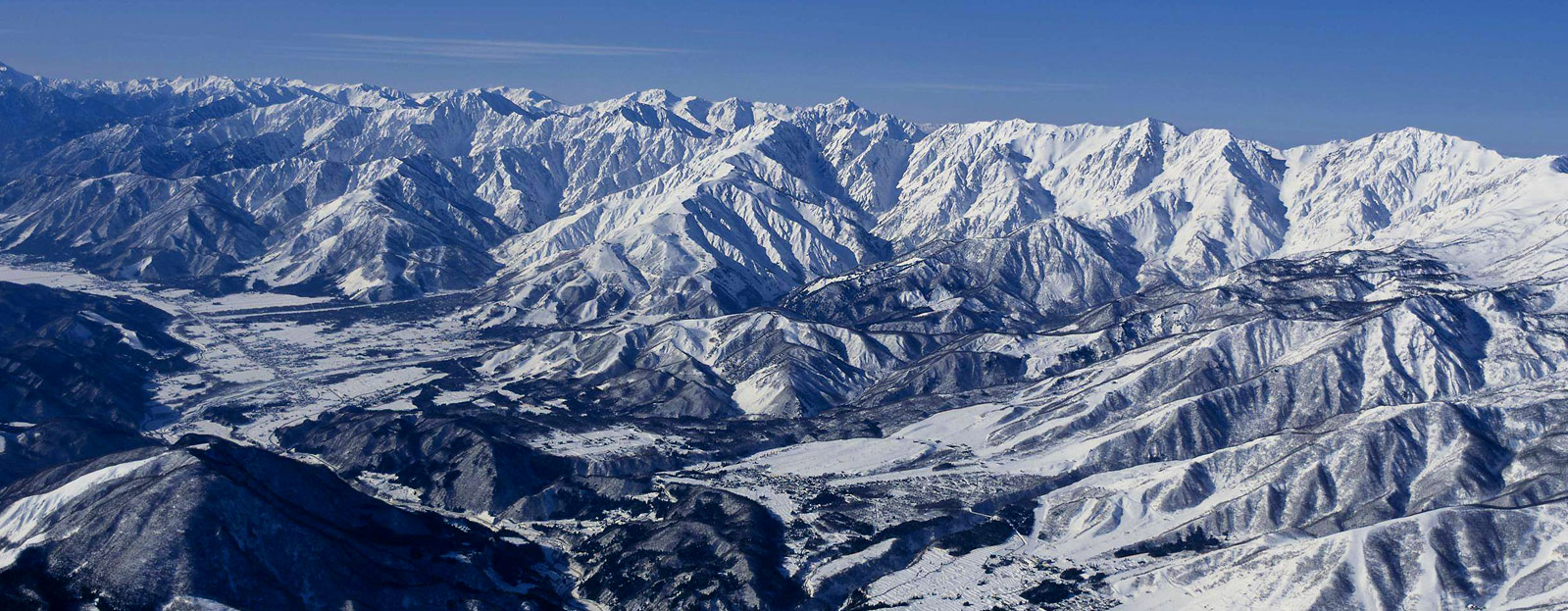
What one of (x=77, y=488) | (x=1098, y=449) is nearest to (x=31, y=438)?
(x=77, y=488)

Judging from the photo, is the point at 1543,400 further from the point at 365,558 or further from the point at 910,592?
the point at 365,558

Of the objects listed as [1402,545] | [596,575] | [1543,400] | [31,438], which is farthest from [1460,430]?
[31,438]

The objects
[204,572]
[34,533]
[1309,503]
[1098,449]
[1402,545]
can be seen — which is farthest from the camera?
[1098,449]

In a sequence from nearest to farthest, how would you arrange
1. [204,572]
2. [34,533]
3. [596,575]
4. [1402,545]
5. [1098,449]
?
[204,572]
[34,533]
[1402,545]
[596,575]
[1098,449]

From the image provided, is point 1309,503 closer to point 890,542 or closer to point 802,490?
point 890,542

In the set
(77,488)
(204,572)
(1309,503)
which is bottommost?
(204,572)

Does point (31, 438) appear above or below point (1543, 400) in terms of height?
below

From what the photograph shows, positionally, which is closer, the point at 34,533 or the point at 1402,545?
the point at 34,533

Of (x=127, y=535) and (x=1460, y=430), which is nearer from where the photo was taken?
(x=127, y=535)

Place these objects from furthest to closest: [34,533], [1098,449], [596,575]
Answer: [1098,449] → [596,575] → [34,533]
